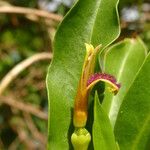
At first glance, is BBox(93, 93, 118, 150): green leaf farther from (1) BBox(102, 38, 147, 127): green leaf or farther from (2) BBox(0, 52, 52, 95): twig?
(2) BBox(0, 52, 52, 95): twig

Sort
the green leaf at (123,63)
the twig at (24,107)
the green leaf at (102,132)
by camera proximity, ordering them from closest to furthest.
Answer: the green leaf at (102,132), the green leaf at (123,63), the twig at (24,107)

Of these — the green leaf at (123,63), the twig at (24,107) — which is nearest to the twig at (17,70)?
the twig at (24,107)

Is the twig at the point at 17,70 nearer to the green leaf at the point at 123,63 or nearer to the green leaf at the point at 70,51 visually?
the green leaf at the point at 123,63

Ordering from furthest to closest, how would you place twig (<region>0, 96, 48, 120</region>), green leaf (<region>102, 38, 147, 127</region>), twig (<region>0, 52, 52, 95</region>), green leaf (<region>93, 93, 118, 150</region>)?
1. twig (<region>0, 96, 48, 120</region>)
2. twig (<region>0, 52, 52, 95</region>)
3. green leaf (<region>102, 38, 147, 127</region>)
4. green leaf (<region>93, 93, 118, 150</region>)

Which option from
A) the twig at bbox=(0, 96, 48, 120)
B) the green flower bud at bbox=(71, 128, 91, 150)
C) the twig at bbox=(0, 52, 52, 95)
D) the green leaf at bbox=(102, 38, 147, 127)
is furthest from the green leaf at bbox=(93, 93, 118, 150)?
the twig at bbox=(0, 96, 48, 120)

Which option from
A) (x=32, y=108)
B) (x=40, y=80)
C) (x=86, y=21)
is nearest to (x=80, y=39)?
(x=86, y=21)

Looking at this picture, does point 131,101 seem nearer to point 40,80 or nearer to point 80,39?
point 80,39
